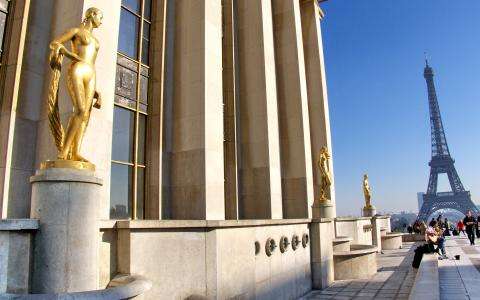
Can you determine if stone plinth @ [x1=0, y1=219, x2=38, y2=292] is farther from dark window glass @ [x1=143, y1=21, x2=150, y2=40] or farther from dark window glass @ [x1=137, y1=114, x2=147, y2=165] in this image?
dark window glass @ [x1=143, y1=21, x2=150, y2=40]

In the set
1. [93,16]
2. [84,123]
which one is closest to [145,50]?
[93,16]

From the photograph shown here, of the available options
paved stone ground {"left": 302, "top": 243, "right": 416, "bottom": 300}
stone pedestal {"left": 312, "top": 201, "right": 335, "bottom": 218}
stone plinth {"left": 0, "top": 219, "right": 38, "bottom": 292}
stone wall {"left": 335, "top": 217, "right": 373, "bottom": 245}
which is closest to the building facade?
stone plinth {"left": 0, "top": 219, "right": 38, "bottom": 292}

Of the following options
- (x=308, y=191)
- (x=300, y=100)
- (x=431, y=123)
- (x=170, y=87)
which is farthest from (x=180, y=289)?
(x=431, y=123)

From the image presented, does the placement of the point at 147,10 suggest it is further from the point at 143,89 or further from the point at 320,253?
the point at 320,253

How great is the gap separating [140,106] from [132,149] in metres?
1.58

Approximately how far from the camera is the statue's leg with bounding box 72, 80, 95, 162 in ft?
19.2

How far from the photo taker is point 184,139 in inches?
516

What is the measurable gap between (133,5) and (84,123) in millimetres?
8897

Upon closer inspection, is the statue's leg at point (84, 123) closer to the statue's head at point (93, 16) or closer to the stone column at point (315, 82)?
the statue's head at point (93, 16)

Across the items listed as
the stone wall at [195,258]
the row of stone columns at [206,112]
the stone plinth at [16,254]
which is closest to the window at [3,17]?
the row of stone columns at [206,112]

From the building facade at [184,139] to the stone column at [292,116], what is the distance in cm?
6

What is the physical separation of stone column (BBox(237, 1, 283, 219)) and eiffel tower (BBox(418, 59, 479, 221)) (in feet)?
328

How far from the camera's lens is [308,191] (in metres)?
19.5

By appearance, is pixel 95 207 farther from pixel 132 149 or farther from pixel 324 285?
pixel 324 285
